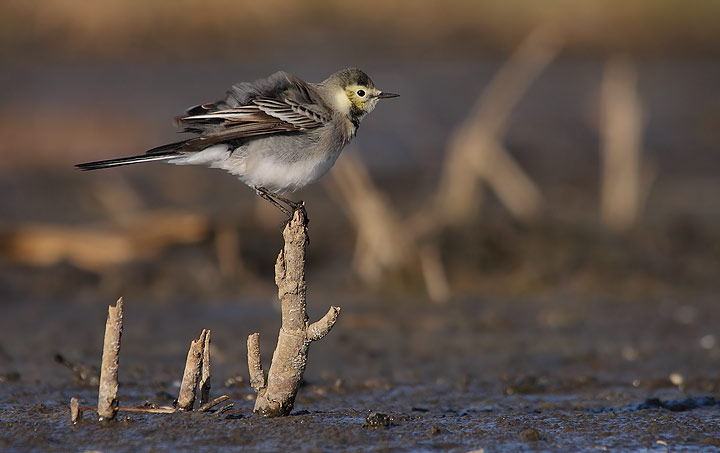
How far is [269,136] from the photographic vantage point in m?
6.92

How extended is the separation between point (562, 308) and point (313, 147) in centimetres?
484

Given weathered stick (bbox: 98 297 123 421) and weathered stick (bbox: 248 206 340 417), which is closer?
weathered stick (bbox: 98 297 123 421)

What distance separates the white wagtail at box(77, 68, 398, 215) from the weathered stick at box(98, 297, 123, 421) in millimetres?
1156

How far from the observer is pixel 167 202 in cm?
1491

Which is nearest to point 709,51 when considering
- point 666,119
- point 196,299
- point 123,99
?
point 666,119

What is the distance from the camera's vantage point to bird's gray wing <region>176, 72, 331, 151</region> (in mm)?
6715

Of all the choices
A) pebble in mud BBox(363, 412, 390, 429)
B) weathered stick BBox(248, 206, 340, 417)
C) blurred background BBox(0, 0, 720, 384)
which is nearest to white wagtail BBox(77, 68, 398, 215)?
weathered stick BBox(248, 206, 340, 417)

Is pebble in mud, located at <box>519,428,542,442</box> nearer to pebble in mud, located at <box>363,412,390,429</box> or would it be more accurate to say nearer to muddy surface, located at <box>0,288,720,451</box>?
muddy surface, located at <box>0,288,720,451</box>

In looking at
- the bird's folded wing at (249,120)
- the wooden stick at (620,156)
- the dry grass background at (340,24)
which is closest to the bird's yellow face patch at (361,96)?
the bird's folded wing at (249,120)

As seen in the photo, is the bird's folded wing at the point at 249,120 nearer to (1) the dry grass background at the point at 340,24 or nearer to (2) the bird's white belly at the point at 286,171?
(2) the bird's white belly at the point at 286,171

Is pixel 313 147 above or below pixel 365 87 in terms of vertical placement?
below

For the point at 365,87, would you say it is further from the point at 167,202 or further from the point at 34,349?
the point at 167,202

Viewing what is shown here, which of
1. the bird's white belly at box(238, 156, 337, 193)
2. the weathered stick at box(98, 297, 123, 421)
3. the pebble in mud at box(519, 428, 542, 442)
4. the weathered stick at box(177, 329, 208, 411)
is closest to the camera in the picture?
the weathered stick at box(98, 297, 123, 421)

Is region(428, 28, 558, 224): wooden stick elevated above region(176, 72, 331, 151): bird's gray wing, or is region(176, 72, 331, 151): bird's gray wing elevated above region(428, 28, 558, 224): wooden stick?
region(428, 28, 558, 224): wooden stick
